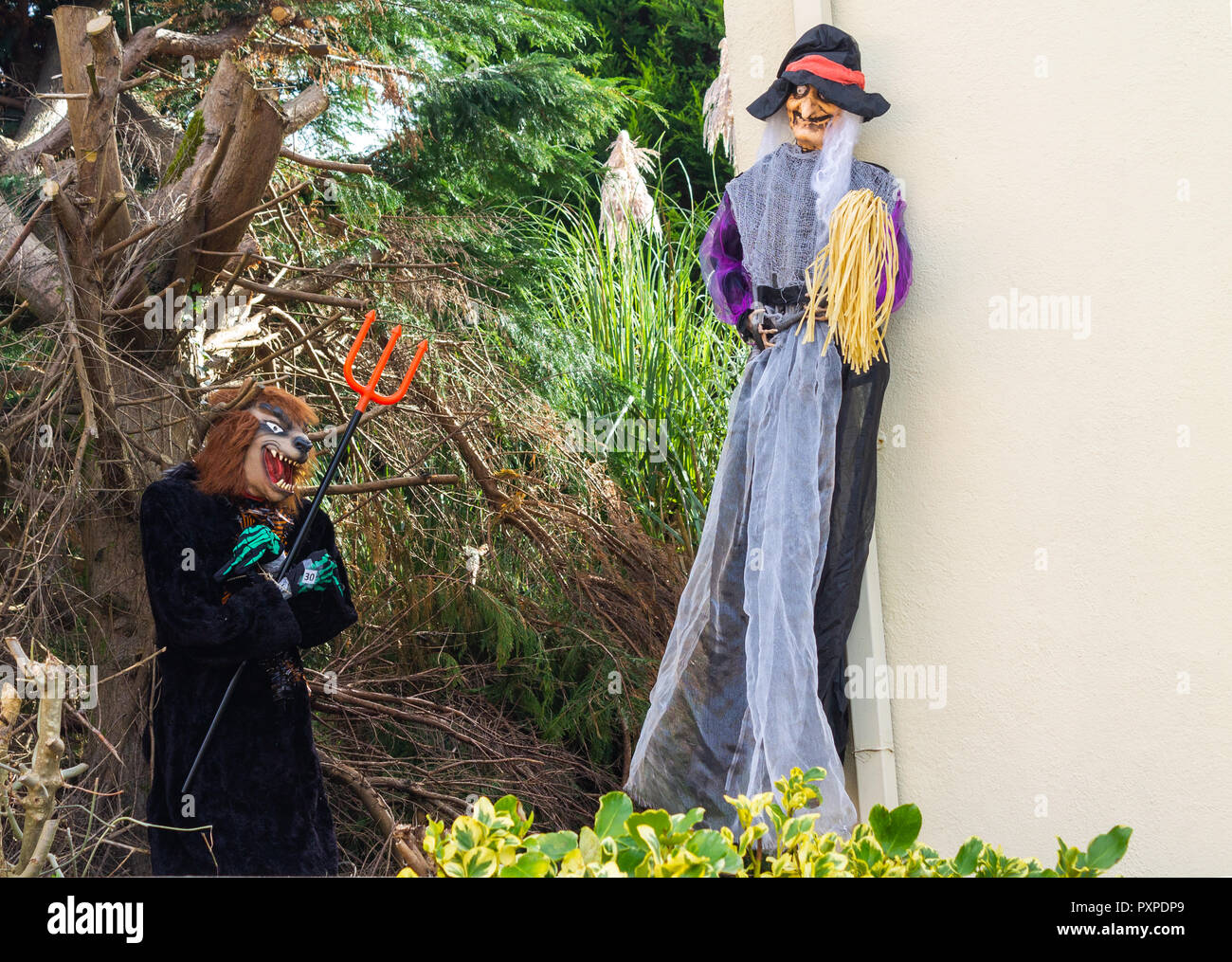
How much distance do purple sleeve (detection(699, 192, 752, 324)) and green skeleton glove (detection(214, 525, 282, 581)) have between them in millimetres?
1322

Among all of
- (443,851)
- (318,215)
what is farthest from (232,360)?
(443,851)

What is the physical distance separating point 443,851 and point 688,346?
15.0 ft

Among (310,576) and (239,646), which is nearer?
(239,646)

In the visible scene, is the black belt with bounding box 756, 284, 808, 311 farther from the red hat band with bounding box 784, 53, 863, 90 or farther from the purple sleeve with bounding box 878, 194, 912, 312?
the red hat band with bounding box 784, 53, 863, 90

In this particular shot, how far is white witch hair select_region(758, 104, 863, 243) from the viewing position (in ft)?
9.11

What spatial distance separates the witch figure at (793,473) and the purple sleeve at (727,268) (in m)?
0.04

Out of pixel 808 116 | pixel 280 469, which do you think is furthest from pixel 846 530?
pixel 280 469

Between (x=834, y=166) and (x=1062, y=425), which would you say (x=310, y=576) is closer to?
(x=834, y=166)

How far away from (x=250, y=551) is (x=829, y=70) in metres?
1.87

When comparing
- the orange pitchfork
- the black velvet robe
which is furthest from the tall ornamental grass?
the black velvet robe

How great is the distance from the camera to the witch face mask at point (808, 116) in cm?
285

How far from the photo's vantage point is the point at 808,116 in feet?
9.41
